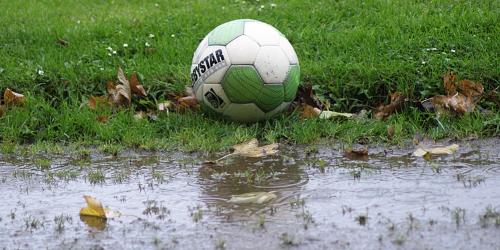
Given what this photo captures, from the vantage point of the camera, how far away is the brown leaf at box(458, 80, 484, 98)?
645cm

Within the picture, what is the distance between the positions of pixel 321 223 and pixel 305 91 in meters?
2.76

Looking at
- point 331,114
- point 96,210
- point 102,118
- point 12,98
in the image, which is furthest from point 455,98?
point 12,98

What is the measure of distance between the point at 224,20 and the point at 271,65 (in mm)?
2160

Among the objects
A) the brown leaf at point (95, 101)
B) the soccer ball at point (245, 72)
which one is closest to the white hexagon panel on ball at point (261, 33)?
the soccer ball at point (245, 72)

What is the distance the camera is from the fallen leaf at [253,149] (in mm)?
5613

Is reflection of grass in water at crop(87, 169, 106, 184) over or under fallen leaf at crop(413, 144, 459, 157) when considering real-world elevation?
under

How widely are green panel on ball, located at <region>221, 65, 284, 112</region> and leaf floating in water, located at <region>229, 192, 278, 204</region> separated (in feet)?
4.92

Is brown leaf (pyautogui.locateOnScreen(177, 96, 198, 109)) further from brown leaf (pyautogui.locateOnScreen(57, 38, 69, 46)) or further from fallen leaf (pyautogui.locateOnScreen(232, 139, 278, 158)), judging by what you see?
brown leaf (pyautogui.locateOnScreen(57, 38, 69, 46))

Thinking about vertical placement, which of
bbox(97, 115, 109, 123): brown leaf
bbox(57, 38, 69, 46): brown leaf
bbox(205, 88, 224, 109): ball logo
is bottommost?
bbox(97, 115, 109, 123): brown leaf

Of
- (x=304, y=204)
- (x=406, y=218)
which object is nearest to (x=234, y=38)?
(x=304, y=204)

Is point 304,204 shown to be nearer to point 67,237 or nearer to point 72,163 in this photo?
point 67,237

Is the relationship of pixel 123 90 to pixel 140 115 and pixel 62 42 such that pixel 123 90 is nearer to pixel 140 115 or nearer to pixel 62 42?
pixel 140 115

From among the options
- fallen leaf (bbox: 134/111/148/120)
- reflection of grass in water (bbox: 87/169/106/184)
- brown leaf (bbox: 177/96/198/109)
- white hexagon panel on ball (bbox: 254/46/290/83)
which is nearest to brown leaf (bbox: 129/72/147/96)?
fallen leaf (bbox: 134/111/148/120)

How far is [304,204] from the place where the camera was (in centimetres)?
436
